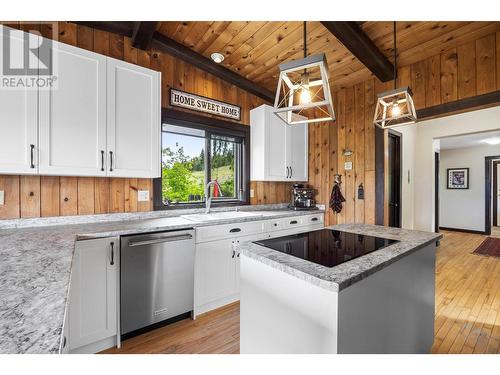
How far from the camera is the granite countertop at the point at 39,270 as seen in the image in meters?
0.54

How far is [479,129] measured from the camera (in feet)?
14.0

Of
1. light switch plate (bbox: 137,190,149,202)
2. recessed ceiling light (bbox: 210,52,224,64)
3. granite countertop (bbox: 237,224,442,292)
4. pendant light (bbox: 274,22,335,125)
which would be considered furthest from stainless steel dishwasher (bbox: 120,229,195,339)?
recessed ceiling light (bbox: 210,52,224,64)

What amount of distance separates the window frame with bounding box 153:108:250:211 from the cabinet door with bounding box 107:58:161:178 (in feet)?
0.62

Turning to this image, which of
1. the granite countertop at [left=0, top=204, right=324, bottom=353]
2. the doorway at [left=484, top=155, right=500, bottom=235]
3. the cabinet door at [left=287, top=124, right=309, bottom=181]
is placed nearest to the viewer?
the granite countertop at [left=0, top=204, right=324, bottom=353]

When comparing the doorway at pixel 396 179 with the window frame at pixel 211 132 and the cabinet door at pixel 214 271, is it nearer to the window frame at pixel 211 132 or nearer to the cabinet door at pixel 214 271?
the window frame at pixel 211 132

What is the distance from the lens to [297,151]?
362 cm

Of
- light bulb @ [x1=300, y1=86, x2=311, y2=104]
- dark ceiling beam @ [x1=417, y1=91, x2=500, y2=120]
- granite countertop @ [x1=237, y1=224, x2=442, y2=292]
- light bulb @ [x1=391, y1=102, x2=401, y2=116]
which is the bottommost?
granite countertop @ [x1=237, y1=224, x2=442, y2=292]

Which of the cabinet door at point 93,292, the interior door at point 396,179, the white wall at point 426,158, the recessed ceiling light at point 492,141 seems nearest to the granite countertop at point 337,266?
the cabinet door at point 93,292

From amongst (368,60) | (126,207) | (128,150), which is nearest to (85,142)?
(128,150)

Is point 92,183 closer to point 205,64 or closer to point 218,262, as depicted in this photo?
point 218,262

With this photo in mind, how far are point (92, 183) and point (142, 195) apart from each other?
1.49 ft

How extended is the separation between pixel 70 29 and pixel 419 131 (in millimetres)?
5910

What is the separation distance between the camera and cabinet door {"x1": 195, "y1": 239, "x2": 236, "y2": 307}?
2266 millimetres

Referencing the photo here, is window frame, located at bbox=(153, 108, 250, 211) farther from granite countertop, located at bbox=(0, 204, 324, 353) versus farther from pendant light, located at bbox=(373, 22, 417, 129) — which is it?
pendant light, located at bbox=(373, 22, 417, 129)
